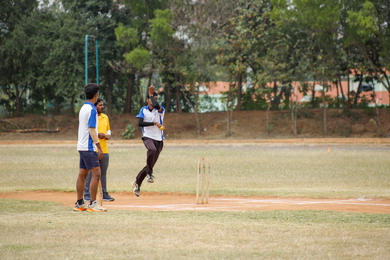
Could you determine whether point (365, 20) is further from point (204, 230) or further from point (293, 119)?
point (204, 230)

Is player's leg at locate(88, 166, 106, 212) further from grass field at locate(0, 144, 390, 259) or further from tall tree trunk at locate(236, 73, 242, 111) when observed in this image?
tall tree trunk at locate(236, 73, 242, 111)

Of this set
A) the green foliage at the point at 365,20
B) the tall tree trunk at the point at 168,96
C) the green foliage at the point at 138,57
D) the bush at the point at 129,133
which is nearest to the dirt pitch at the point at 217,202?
the green foliage at the point at 365,20

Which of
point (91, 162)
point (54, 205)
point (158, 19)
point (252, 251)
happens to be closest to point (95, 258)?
point (252, 251)

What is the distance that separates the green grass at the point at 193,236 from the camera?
6409 millimetres

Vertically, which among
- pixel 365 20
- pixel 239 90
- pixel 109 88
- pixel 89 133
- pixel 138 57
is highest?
pixel 365 20

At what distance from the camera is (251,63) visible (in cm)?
4962

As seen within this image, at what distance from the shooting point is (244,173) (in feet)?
68.4

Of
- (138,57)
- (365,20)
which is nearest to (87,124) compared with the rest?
(365,20)

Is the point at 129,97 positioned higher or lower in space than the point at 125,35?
lower

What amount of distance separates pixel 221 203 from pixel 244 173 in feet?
26.6

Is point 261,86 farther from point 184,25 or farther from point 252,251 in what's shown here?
point 252,251

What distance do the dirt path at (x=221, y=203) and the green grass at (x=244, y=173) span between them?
3.21 feet

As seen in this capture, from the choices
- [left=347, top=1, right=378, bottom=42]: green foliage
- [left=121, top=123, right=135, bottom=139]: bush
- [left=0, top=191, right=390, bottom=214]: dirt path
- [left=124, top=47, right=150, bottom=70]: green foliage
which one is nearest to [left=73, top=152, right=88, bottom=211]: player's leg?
[left=0, top=191, right=390, bottom=214]: dirt path

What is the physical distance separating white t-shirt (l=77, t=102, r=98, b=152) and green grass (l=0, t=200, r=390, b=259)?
1.13 metres
